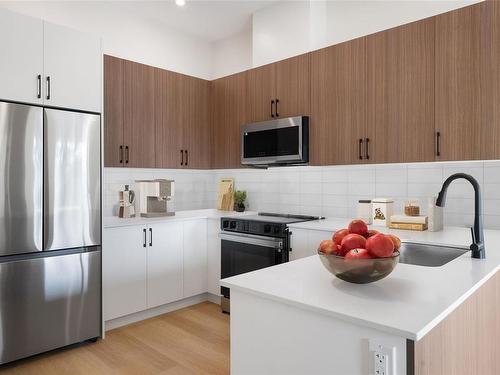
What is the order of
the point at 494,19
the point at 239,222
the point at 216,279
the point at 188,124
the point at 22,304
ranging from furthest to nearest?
the point at 188,124 → the point at 216,279 → the point at 239,222 → the point at 22,304 → the point at 494,19

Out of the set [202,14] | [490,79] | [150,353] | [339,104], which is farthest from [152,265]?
[490,79]

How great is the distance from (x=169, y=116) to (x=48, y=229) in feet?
5.16

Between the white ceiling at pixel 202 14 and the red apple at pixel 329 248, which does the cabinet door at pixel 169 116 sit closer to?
the white ceiling at pixel 202 14

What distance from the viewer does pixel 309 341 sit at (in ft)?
3.74

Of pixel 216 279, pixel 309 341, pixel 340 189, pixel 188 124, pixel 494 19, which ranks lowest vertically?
pixel 216 279

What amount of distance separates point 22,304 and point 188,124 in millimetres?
2114

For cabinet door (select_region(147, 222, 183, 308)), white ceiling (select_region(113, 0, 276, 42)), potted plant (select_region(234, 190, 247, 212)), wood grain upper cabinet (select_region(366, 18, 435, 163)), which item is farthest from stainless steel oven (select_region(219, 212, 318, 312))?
white ceiling (select_region(113, 0, 276, 42))

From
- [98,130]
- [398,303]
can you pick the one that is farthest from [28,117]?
[398,303]

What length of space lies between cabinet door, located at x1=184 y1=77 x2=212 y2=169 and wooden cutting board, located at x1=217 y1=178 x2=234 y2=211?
0.29 meters

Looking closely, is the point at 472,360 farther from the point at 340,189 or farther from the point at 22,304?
the point at 22,304

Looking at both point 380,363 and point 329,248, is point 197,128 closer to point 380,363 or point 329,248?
point 329,248

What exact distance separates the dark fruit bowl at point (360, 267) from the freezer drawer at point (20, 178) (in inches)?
81.1

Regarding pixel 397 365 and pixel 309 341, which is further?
pixel 309 341

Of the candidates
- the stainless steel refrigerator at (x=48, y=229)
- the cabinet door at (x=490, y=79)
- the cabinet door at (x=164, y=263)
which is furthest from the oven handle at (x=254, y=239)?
the cabinet door at (x=490, y=79)
